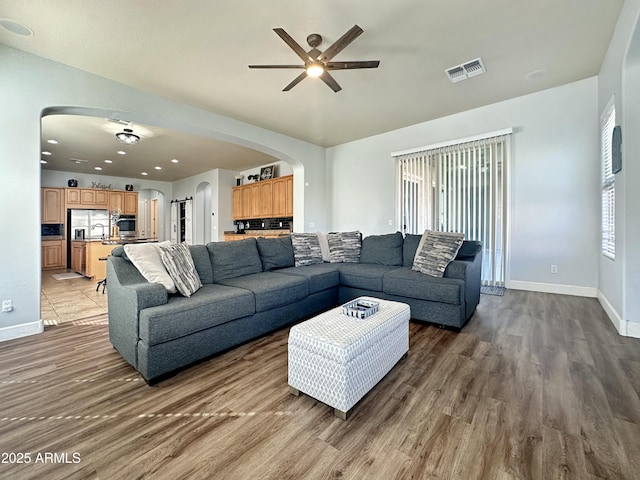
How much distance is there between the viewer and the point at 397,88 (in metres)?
3.65

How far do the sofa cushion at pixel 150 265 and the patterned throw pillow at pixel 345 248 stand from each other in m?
2.31

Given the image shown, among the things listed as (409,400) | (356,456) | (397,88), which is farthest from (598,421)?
(397,88)

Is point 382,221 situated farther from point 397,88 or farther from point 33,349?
point 33,349

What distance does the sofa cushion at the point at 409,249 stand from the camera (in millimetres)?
3639

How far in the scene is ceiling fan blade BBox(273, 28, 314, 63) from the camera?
214cm

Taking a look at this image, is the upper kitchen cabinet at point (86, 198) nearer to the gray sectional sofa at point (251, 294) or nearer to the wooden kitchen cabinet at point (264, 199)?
the wooden kitchen cabinet at point (264, 199)

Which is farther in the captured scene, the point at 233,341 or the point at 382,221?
the point at 382,221

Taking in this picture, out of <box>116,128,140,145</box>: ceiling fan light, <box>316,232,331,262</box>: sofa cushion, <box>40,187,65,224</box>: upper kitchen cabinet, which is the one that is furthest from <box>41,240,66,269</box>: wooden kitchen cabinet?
<box>316,232,331,262</box>: sofa cushion

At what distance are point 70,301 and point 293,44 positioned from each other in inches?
184

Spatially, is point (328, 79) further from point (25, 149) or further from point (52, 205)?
point (52, 205)

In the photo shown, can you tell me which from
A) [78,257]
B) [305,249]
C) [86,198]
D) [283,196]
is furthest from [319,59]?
[86,198]

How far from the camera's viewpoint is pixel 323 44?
2758 millimetres

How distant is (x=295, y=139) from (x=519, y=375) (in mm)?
5196

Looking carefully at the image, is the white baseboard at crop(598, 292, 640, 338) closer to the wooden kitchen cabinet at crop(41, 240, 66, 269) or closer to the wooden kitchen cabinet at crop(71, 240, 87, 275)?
the wooden kitchen cabinet at crop(71, 240, 87, 275)
